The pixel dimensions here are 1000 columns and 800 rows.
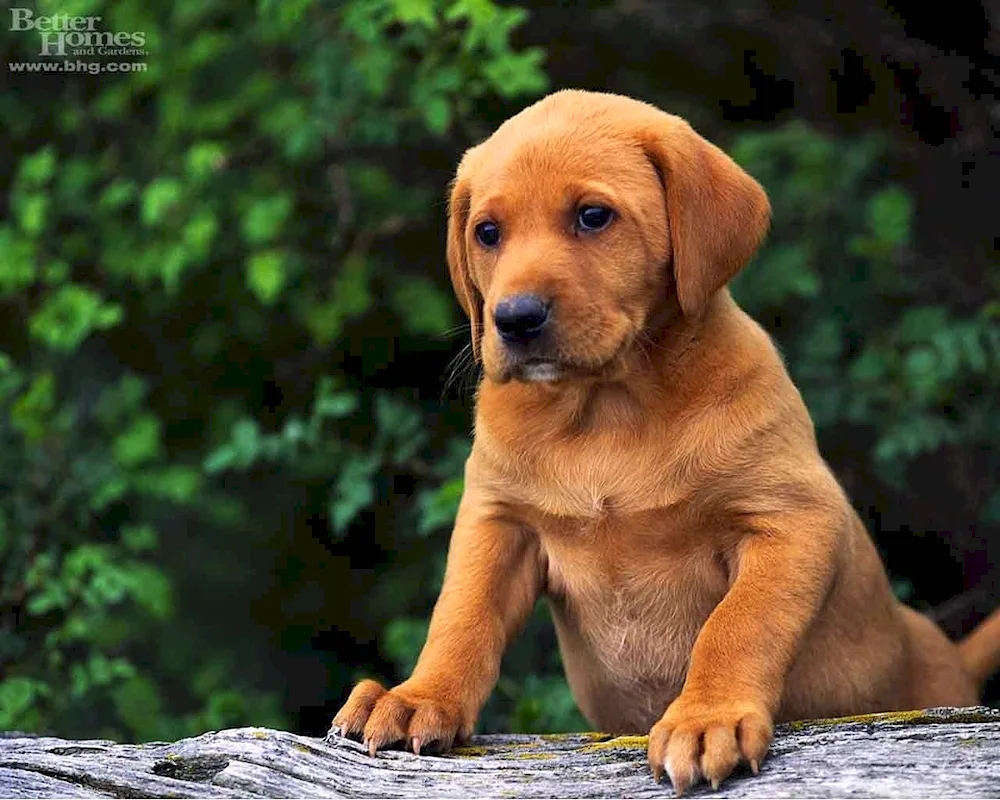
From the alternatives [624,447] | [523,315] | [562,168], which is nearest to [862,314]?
[624,447]

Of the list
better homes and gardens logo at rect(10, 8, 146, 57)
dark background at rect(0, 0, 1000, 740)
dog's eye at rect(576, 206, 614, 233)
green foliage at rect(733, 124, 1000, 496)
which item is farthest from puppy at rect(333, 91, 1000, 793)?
better homes and gardens logo at rect(10, 8, 146, 57)

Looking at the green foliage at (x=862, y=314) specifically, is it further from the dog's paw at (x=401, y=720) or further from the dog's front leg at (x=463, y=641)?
the dog's paw at (x=401, y=720)

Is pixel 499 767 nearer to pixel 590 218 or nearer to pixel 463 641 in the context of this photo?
pixel 463 641

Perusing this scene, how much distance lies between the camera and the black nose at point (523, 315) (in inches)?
127

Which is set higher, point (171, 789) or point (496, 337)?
point (496, 337)

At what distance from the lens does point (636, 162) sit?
11.4ft

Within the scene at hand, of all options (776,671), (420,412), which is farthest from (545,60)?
(776,671)

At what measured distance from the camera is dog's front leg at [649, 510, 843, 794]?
9.49 feet

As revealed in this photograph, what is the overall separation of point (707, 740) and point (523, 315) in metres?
0.93

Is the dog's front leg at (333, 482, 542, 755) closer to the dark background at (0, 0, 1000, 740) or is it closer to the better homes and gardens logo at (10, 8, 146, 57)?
the dark background at (0, 0, 1000, 740)

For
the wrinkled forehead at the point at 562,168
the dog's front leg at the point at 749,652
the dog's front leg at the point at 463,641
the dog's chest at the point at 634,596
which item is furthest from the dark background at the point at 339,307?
the dog's front leg at the point at 749,652

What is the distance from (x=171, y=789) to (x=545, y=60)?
3983 millimetres

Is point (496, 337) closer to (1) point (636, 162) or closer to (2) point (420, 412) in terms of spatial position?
(1) point (636, 162)

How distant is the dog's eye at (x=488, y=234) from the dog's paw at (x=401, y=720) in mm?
1001
